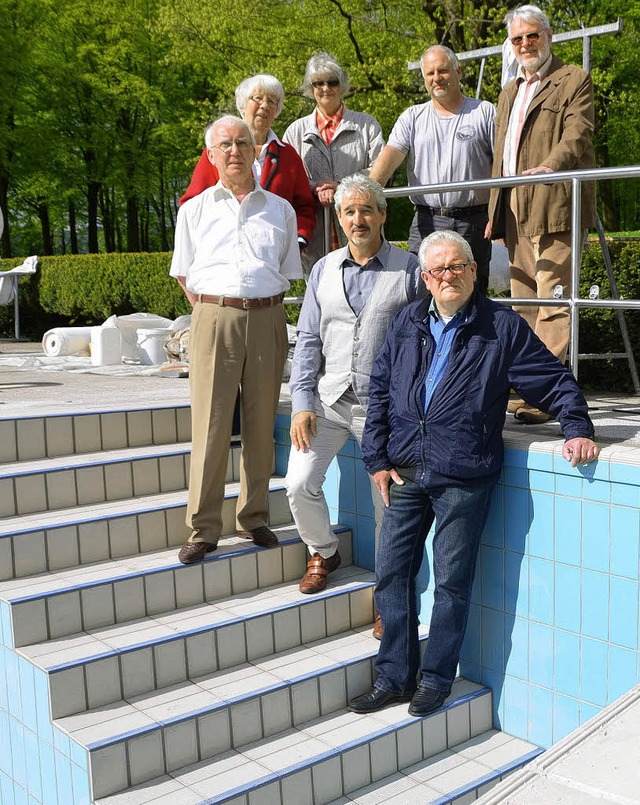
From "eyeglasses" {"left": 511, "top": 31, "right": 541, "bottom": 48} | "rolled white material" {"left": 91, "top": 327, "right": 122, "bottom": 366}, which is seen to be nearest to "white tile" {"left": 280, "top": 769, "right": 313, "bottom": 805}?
"eyeglasses" {"left": 511, "top": 31, "right": 541, "bottom": 48}

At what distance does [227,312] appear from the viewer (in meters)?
3.88

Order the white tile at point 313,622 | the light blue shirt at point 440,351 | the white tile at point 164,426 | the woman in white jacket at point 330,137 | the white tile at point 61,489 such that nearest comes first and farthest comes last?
1. the light blue shirt at point 440,351
2. the white tile at point 313,622
3. the white tile at point 61,489
4. the woman in white jacket at point 330,137
5. the white tile at point 164,426

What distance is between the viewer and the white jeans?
380cm

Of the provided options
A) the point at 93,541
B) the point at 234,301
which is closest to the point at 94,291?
the point at 93,541

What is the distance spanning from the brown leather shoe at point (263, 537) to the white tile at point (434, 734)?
3.60ft

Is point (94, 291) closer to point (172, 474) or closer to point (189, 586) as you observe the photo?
point (172, 474)

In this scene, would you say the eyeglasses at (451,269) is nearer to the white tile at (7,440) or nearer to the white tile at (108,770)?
the white tile at (108,770)

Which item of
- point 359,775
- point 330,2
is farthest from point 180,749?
point 330,2

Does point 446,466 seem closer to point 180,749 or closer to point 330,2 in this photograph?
point 180,749

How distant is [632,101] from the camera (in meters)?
15.2

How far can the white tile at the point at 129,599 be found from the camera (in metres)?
3.72

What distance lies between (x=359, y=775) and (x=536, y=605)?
949 mm

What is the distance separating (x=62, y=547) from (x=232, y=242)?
154 centimetres

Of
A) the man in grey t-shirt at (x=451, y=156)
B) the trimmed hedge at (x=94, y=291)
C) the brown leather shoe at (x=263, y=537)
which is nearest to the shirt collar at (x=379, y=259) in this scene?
the man in grey t-shirt at (x=451, y=156)
